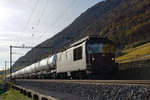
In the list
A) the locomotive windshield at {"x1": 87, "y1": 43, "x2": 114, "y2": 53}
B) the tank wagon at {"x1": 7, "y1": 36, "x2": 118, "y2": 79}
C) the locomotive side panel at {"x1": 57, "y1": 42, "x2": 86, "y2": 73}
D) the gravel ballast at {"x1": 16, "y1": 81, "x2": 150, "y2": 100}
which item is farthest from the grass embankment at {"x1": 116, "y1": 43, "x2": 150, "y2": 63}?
the gravel ballast at {"x1": 16, "y1": 81, "x2": 150, "y2": 100}

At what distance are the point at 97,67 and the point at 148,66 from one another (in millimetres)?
3977

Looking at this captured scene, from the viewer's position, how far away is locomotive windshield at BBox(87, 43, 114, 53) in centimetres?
2042

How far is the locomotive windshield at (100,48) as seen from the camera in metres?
20.4

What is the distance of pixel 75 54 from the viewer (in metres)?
22.6

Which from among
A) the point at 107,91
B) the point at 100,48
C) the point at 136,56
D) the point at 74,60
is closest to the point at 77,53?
the point at 74,60

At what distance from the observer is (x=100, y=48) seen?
2070 centimetres

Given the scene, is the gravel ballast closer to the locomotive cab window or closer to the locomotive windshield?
the locomotive windshield

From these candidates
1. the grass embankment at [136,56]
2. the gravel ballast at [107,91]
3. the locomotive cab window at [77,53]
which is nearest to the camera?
the gravel ballast at [107,91]

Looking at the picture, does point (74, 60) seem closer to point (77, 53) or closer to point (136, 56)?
point (77, 53)

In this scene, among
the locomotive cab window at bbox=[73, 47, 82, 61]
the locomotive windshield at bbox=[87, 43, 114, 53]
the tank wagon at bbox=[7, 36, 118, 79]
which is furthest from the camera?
the locomotive cab window at bbox=[73, 47, 82, 61]

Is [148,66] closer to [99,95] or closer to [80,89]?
[80,89]

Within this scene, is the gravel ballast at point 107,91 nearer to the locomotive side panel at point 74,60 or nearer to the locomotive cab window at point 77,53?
the locomotive side panel at point 74,60

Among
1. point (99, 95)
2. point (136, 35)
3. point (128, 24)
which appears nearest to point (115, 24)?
point (128, 24)

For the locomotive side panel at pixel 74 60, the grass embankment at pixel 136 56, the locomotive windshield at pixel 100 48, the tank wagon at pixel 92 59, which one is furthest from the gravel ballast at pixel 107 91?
the grass embankment at pixel 136 56
